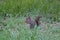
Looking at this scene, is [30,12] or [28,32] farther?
[30,12]

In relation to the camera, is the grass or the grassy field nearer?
the grass

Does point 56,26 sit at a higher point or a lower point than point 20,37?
lower

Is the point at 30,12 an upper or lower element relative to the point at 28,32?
lower

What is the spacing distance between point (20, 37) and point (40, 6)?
9.48 ft

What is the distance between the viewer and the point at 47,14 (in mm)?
6551

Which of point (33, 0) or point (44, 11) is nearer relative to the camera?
point (44, 11)

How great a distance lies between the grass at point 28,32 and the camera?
408 cm

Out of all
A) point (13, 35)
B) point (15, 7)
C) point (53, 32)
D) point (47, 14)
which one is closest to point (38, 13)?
point (47, 14)

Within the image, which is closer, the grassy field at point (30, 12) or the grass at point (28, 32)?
the grass at point (28, 32)

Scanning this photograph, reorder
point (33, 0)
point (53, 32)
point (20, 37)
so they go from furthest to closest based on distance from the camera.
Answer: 1. point (33, 0)
2. point (53, 32)
3. point (20, 37)

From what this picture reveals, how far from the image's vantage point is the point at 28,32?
165 inches

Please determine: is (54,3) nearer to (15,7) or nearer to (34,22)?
(15,7)

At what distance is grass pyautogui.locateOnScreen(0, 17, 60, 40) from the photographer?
4078mm

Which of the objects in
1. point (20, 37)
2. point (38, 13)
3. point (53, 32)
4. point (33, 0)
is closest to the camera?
point (20, 37)
